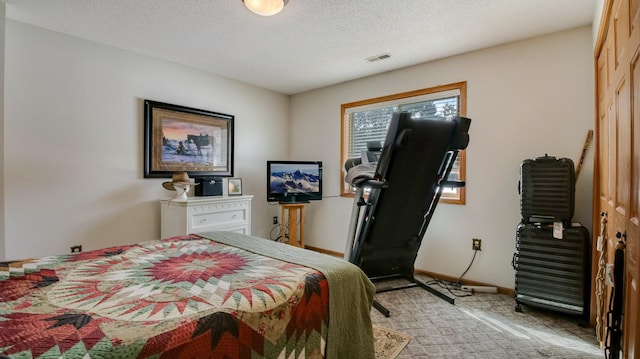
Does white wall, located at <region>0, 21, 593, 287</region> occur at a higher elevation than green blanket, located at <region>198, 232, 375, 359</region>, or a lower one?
higher

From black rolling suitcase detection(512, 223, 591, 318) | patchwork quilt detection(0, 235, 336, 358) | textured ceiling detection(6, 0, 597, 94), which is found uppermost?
textured ceiling detection(6, 0, 597, 94)

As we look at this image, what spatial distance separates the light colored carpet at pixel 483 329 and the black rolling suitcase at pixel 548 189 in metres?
0.77

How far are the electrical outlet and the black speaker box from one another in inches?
113

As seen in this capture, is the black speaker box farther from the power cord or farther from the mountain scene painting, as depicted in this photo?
the power cord

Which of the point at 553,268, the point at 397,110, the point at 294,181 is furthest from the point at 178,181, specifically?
the point at 553,268

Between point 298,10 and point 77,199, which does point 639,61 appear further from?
point 77,199

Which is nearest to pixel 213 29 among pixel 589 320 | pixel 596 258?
pixel 596 258

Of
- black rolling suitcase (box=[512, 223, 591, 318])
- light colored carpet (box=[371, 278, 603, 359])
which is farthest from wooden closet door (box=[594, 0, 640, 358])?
light colored carpet (box=[371, 278, 603, 359])

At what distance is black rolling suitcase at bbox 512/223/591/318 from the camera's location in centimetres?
220

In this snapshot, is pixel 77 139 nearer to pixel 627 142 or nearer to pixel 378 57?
pixel 378 57

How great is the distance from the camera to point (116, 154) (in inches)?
119

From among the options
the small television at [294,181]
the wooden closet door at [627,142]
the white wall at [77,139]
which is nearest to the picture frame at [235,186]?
the small television at [294,181]

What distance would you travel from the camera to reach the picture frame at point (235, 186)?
12.4 ft

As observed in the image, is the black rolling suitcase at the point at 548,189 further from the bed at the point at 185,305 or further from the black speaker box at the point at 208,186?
the black speaker box at the point at 208,186
